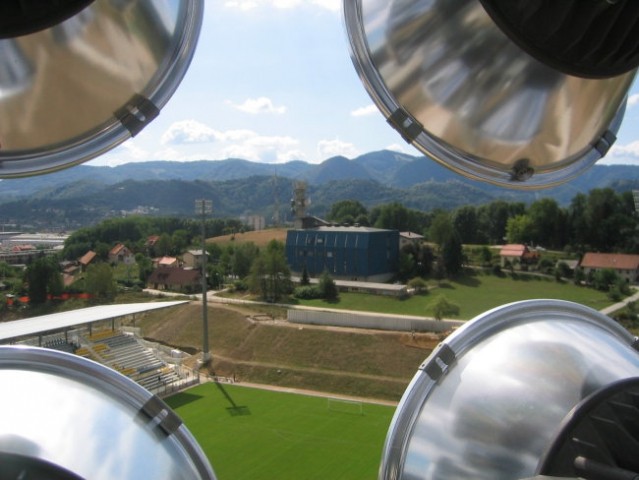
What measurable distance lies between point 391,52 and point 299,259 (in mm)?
48726

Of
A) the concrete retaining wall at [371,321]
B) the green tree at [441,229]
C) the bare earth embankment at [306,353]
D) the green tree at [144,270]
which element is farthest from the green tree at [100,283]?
the green tree at [441,229]

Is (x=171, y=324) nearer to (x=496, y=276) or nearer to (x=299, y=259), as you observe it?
(x=299, y=259)

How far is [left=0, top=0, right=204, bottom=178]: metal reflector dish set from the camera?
69.2 inches

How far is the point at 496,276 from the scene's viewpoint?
46.8 metres

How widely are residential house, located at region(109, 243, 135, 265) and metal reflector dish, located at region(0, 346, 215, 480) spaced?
215ft

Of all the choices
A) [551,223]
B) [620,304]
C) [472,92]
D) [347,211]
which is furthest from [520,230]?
[472,92]

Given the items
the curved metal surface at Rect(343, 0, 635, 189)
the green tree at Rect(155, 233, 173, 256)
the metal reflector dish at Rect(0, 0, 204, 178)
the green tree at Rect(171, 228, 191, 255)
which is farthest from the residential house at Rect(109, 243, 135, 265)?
the curved metal surface at Rect(343, 0, 635, 189)

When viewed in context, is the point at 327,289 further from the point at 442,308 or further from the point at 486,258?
the point at 486,258

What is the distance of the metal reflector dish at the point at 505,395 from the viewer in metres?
1.77

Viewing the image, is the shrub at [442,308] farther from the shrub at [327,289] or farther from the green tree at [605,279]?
the green tree at [605,279]

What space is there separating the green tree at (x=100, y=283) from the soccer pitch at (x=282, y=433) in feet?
71.8

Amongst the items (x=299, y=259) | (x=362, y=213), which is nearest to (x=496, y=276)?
(x=299, y=259)

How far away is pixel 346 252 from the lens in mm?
48250

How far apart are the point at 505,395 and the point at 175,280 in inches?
1892
